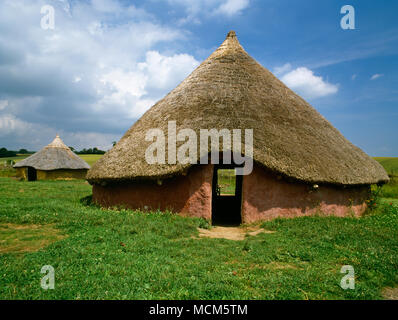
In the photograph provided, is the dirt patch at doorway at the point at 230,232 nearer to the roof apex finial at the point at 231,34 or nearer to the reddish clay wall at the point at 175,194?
the reddish clay wall at the point at 175,194

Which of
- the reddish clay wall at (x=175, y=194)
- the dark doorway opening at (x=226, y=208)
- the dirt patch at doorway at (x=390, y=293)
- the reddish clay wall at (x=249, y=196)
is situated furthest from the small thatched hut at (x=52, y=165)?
the dirt patch at doorway at (x=390, y=293)

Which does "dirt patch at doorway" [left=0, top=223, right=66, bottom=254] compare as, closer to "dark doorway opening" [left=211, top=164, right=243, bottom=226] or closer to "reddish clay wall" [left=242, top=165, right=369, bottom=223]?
"dark doorway opening" [left=211, top=164, right=243, bottom=226]

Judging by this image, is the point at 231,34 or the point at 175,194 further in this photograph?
the point at 231,34

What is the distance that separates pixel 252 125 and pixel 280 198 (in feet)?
9.35

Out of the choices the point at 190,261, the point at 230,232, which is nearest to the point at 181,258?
the point at 190,261

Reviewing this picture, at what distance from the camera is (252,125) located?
9.75 m

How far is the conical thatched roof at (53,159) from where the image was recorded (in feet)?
84.8

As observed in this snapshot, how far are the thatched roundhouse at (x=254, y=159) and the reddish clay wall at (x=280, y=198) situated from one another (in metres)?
0.03

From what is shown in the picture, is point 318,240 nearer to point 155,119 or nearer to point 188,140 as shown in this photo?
point 188,140

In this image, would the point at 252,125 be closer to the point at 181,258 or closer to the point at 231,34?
the point at 181,258

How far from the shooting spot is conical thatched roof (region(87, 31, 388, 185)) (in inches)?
362

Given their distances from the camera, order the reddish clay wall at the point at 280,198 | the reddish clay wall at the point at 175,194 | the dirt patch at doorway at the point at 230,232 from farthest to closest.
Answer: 1. the reddish clay wall at the point at 280,198
2. the reddish clay wall at the point at 175,194
3. the dirt patch at doorway at the point at 230,232

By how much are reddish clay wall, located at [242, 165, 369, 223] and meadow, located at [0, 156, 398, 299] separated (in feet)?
1.81
